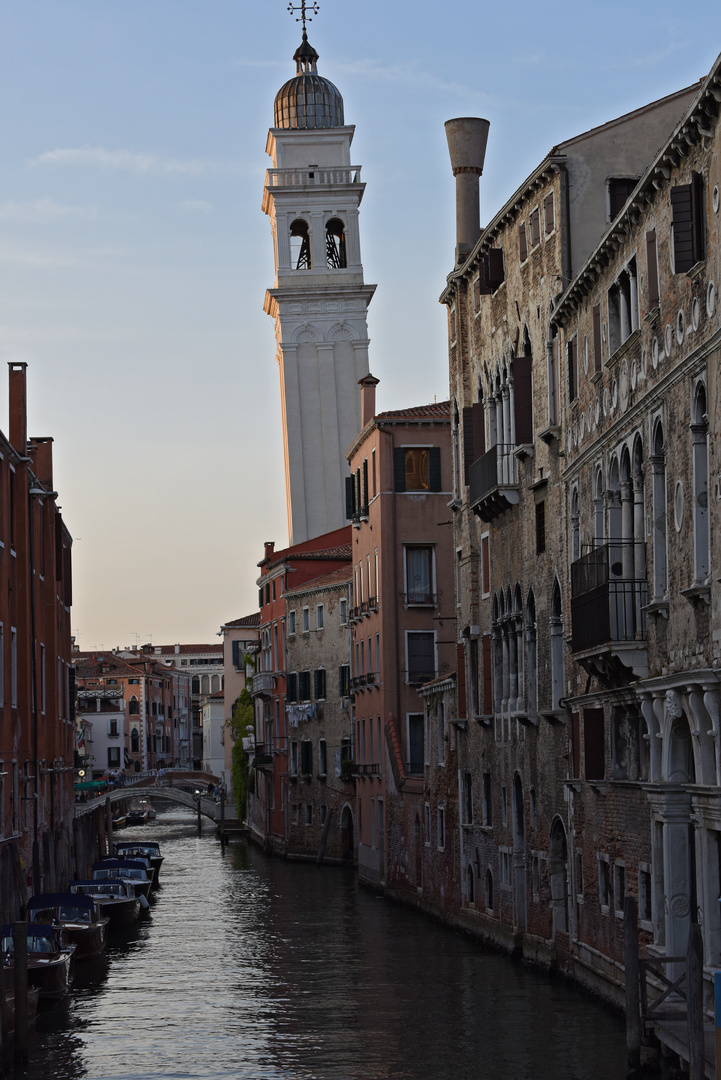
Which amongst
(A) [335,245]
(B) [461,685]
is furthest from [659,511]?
(A) [335,245]

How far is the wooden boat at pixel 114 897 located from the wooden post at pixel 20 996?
55.2 ft

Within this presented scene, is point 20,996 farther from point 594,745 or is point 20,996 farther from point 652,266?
point 652,266

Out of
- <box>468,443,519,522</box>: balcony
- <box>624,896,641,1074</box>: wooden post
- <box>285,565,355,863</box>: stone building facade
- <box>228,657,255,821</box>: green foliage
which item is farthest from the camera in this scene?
<box>228,657,255,821</box>: green foliage

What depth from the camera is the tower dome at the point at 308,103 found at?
90.5 metres

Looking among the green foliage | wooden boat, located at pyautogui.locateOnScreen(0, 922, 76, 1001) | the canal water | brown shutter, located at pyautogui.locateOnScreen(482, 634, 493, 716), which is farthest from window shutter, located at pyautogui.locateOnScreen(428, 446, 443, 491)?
the green foliage

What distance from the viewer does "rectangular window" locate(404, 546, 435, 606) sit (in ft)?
163

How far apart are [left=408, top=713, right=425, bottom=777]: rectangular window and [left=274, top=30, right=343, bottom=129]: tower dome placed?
161ft

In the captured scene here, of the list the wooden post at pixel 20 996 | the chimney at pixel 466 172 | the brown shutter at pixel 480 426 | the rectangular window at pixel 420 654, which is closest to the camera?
the wooden post at pixel 20 996

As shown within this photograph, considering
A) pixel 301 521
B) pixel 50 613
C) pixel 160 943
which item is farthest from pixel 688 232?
pixel 301 521

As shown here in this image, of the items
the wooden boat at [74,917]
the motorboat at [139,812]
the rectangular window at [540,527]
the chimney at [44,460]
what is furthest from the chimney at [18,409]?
the motorboat at [139,812]

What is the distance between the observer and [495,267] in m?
32.5

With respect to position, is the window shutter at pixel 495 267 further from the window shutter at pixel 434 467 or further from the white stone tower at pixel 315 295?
the white stone tower at pixel 315 295

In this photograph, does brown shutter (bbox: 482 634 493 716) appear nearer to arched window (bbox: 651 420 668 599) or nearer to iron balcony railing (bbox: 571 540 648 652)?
iron balcony railing (bbox: 571 540 648 652)

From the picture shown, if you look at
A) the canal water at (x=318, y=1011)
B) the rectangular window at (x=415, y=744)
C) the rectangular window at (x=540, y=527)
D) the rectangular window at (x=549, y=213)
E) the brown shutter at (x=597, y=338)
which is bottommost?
the canal water at (x=318, y=1011)
